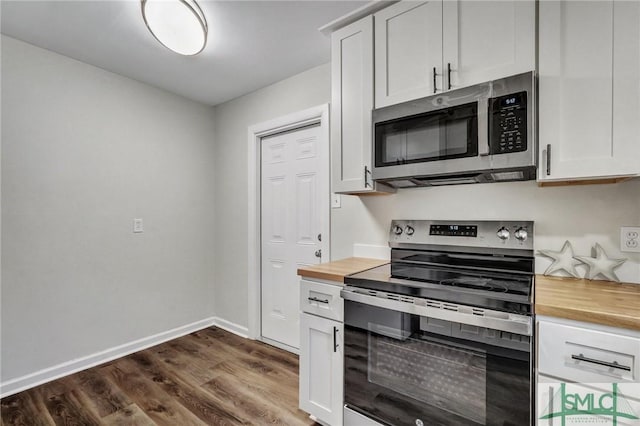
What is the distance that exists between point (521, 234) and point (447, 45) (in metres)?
1.03

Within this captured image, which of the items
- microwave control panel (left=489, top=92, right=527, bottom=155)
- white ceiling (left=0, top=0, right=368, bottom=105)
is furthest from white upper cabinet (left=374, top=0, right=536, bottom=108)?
white ceiling (left=0, top=0, right=368, bottom=105)

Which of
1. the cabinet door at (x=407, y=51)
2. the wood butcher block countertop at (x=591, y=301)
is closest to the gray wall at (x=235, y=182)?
the cabinet door at (x=407, y=51)

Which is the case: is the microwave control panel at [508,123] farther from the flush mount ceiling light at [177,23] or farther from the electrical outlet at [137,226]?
the electrical outlet at [137,226]

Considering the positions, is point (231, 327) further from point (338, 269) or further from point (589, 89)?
point (589, 89)

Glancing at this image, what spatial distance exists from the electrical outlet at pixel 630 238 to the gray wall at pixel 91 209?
326 cm

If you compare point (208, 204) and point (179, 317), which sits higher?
point (208, 204)

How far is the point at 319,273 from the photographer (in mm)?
1686

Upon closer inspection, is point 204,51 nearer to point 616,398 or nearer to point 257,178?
point 257,178

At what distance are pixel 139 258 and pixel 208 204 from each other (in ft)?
2.88

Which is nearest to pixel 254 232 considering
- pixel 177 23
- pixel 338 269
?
pixel 338 269

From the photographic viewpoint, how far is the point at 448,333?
1.24 meters

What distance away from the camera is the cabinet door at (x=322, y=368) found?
1.59m

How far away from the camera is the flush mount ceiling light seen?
1.65 metres

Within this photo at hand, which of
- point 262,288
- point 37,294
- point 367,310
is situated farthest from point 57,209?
point 367,310
